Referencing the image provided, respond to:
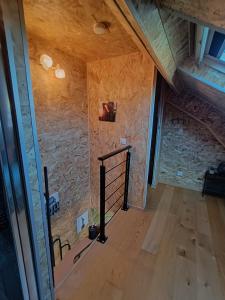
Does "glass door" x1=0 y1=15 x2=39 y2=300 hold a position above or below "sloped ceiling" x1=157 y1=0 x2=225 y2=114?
below

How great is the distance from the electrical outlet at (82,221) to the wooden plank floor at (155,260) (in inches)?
41.0

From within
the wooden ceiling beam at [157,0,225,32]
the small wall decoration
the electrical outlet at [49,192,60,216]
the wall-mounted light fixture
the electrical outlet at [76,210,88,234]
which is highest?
the wall-mounted light fixture

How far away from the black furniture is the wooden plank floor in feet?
1.76

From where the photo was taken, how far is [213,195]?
303 centimetres

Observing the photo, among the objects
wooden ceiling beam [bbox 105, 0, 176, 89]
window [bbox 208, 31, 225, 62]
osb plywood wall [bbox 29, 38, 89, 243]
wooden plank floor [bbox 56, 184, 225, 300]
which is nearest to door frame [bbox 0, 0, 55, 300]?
wooden ceiling beam [bbox 105, 0, 176, 89]

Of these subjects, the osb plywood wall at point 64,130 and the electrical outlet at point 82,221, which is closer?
the osb plywood wall at point 64,130

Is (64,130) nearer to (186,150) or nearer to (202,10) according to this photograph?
(202,10)

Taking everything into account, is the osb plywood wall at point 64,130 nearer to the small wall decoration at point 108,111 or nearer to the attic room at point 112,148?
the attic room at point 112,148

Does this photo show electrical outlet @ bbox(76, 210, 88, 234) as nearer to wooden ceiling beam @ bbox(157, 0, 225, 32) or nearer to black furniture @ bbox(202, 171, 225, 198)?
black furniture @ bbox(202, 171, 225, 198)

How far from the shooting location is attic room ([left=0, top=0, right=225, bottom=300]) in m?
0.78

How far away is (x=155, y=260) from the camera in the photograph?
65.2 inches

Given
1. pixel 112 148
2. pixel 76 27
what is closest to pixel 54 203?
pixel 112 148

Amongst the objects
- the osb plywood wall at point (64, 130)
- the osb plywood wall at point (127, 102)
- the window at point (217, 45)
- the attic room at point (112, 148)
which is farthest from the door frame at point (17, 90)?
the osb plywood wall at point (127, 102)

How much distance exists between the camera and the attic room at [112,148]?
Answer: 2.57 feet
